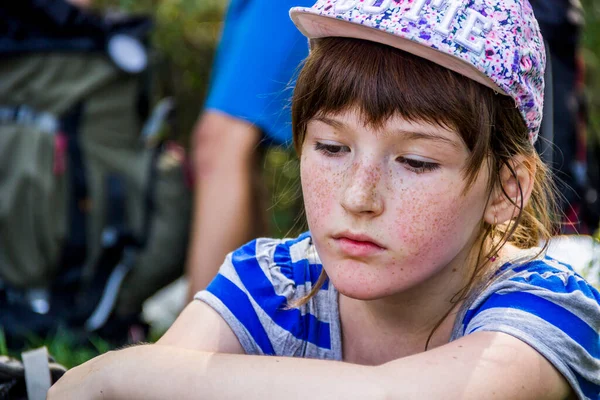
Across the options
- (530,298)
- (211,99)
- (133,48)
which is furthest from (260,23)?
(530,298)

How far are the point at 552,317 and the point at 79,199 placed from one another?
2.06 m

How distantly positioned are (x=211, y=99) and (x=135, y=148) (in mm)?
522

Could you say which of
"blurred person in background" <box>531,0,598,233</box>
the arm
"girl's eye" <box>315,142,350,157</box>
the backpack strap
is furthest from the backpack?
"girl's eye" <box>315,142,350,157</box>

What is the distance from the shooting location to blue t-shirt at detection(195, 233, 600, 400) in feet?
5.32

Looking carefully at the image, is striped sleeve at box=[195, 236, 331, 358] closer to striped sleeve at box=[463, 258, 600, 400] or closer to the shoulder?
the shoulder

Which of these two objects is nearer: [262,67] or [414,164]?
[414,164]

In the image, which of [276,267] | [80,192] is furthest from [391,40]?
[80,192]

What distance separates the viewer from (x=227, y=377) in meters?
1.56

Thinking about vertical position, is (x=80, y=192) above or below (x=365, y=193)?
below

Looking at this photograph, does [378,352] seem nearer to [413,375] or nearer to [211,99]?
[413,375]

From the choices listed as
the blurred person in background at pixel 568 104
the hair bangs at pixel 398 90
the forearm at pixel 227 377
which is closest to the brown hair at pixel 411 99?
the hair bangs at pixel 398 90

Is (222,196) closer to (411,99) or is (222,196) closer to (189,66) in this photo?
(189,66)

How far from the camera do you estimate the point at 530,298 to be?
1653mm

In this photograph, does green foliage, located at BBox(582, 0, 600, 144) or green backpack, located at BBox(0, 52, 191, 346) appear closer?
green backpack, located at BBox(0, 52, 191, 346)
